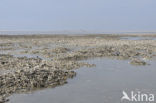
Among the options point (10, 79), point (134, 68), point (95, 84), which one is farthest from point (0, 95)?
point (134, 68)

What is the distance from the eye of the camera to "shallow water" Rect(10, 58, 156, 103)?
904 cm

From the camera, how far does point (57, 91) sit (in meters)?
10.1

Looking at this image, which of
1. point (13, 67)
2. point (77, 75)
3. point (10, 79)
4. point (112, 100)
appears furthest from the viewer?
point (13, 67)

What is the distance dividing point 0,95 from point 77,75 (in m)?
5.33

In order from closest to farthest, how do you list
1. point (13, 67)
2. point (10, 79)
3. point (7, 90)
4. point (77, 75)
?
point (7, 90) < point (10, 79) < point (77, 75) < point (13, 67)

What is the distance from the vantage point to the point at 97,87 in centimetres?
1071

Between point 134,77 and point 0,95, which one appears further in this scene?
point 134,77

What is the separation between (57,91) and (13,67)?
6.55 m

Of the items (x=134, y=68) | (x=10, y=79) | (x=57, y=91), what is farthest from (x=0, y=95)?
(x=134, y=68)

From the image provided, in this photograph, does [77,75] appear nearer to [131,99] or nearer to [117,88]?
[117,88]

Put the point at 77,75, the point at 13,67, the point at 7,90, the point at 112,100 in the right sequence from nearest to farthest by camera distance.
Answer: the point at 112,100
the point at 7,90
the point at 77,75
the point at 13,67

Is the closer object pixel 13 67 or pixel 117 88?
pixel 117 88

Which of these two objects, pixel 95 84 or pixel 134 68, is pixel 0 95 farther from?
pixel 134 68

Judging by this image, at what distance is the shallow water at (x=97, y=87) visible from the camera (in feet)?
29.7
